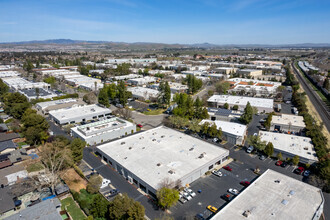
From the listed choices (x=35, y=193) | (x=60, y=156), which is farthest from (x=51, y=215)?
(x=60, y=156)

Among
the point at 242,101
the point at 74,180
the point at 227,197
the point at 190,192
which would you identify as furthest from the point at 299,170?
the point at 74,180

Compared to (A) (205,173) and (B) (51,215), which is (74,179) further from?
(A) (205,173)

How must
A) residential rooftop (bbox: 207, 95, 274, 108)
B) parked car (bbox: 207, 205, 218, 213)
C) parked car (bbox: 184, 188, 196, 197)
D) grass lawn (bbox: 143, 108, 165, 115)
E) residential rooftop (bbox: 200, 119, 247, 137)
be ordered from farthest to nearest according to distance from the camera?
residential rooftop (bbox: 207, 95, 274, 108), grass lawn (bbox: 143, 108, 165, 115), residential rooftop (bbox: 200, 119, 247, 137), parked car (bbox: 184, 188, 196, 197), parked car (bbox: 207, 205, 218, 213)

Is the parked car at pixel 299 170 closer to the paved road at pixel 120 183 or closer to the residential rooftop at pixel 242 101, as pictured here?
the paved road at pixel 120 183

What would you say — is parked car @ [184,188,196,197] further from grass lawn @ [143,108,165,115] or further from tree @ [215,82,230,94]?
tree @ [215,82,230,94]

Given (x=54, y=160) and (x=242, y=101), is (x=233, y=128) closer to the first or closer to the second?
(x=242, y=101)

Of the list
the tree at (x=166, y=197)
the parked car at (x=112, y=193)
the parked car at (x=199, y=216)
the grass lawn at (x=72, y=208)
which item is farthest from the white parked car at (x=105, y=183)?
the parked car at (x=199, y=216)

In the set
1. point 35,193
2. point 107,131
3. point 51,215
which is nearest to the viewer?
point 51,215

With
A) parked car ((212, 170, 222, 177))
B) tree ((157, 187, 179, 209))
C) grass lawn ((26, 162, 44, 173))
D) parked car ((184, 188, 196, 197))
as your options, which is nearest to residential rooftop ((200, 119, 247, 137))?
parked car ((212, 170, 222, 177))
